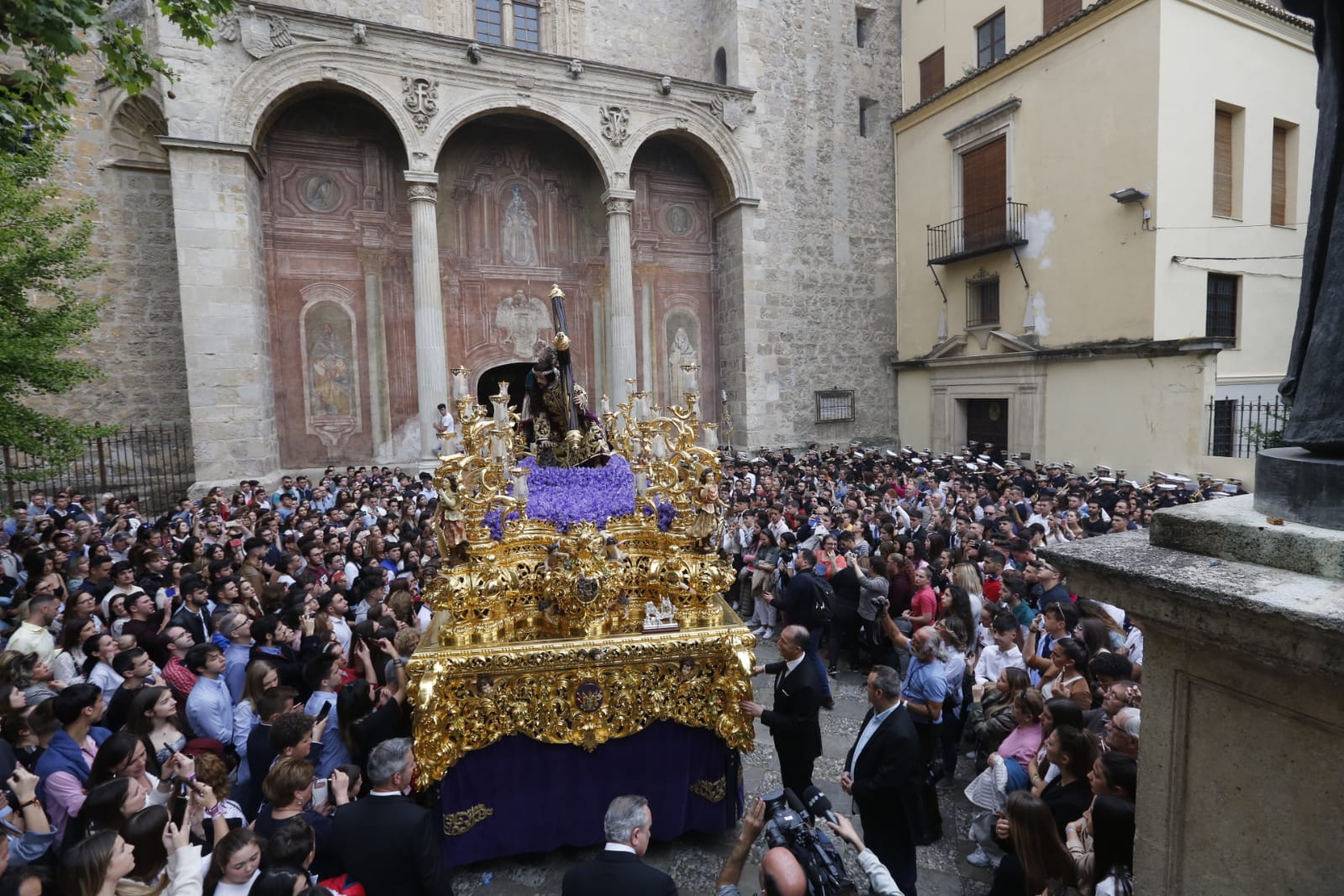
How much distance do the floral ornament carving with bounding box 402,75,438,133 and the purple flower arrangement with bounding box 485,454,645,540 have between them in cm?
1067

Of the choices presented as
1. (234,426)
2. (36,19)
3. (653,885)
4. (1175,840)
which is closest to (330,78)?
(234,426)

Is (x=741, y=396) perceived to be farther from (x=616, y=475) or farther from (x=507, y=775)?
(x=507, y=775)

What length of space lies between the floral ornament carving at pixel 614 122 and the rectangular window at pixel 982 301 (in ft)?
32.3

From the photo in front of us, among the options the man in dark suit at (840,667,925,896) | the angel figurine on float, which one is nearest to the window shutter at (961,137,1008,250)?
the angel figurine on float

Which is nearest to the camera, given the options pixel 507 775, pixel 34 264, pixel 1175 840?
pixel 1175 840

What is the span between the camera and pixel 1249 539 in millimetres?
1747

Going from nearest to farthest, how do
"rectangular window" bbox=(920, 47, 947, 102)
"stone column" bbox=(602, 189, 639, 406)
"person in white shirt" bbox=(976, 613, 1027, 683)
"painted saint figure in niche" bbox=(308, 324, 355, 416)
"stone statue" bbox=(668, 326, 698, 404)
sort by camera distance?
"person in white shirt" bbox=(976, 613, 1027, 683) → "painted saint figure in niche" bbox=(308, 324, 355, 416) → "stone column" bbox=(602, 189, 639, 406) → "stone statue" bbox=(668, 326, 698, 404) → "rectangular window" bbox=(920, 47, 947, 102)

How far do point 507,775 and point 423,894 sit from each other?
1.36 m

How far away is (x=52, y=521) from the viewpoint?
8.91 m

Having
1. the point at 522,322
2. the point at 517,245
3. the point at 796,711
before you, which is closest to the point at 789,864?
the point at 796,711

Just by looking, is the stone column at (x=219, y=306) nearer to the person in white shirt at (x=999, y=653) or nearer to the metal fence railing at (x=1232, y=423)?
the person in white shirt at (x=999, y=653)

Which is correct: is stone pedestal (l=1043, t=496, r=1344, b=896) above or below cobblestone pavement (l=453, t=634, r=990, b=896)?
above

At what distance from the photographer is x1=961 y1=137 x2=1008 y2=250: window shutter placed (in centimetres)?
1698

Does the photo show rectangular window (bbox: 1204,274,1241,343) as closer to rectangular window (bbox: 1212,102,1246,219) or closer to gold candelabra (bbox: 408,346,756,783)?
rectangular window (bbox: 1212,102,1246,219)
